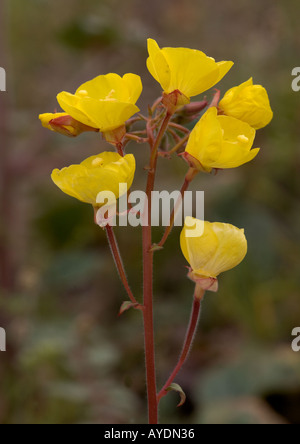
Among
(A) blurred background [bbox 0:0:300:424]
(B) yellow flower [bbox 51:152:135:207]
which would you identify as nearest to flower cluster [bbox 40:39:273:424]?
(B) yellow flower [bbox 51:152:135:207]

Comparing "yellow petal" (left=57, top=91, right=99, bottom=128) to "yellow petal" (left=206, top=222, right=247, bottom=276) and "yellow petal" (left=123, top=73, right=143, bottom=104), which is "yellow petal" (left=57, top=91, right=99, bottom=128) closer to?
"yellow petal" (left=123, top=73, right=143, bottom=104)

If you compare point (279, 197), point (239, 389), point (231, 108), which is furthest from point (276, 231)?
point (231, 108)

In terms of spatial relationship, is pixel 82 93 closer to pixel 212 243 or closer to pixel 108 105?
pixel 108 105

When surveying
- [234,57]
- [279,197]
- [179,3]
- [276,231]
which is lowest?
[276,231]

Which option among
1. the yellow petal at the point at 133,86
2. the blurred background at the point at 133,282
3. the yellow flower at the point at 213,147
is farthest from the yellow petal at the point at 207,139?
the blurred background at the point at 133,282

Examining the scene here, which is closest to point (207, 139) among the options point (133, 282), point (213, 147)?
point (213, 147)

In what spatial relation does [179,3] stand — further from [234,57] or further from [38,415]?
[38,415]

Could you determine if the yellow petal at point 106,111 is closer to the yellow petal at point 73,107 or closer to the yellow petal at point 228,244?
the yellow petal at point 73,107
